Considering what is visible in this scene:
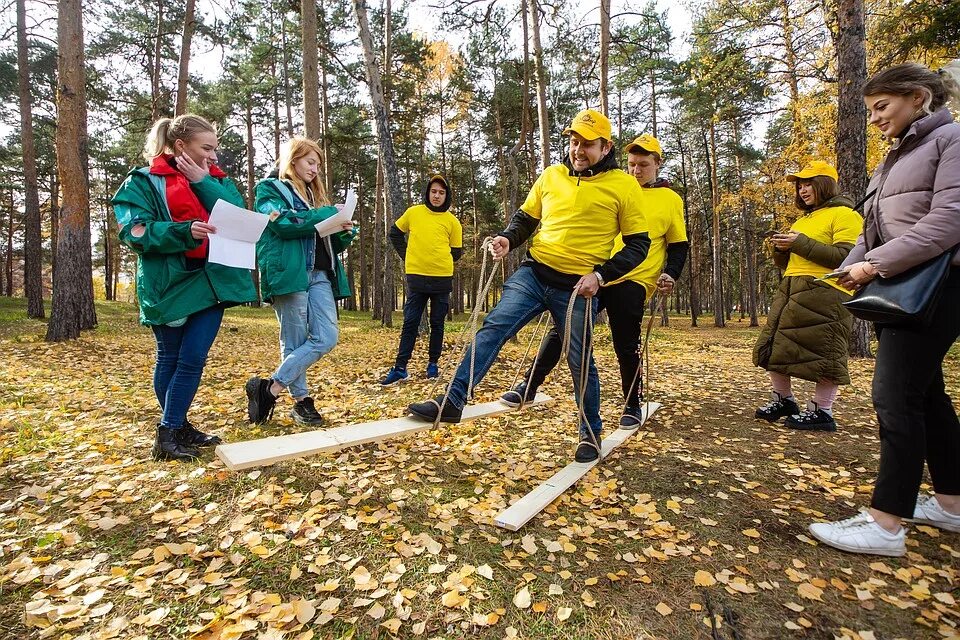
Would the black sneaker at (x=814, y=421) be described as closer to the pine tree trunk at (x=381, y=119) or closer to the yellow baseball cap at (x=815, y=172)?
the yellow baseball cap at (x=815, y=172)

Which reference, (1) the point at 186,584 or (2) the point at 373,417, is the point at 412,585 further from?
(2) the point at 373,417

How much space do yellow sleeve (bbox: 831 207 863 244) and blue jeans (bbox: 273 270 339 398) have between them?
13.8 ft

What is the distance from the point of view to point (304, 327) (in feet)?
12.6

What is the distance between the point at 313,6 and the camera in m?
7.54

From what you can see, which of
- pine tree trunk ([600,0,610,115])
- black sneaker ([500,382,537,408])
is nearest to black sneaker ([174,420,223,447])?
black sneaker ([500,382,537,408])

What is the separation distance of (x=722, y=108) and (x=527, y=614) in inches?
624

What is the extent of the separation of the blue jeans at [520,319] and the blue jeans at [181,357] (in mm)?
1662

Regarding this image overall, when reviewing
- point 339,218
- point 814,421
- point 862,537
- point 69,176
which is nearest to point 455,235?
point 339,218

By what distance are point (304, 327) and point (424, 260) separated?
2.22 m

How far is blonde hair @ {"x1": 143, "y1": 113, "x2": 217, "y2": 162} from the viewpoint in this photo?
9.87 feet

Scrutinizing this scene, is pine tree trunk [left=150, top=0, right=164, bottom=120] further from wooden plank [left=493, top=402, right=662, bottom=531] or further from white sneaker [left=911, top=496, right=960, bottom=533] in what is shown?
white sneaker [left=911, top=496, right=960, bottom=533]

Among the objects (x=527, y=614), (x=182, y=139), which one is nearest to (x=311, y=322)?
(x=182, y=139)

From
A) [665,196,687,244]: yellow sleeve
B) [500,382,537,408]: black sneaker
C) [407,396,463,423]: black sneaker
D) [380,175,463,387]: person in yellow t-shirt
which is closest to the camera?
[407,396,463,423]: black sneaker

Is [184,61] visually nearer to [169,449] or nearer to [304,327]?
[304,327]
